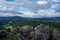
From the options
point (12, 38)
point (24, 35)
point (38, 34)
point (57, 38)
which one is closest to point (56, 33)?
point (57, 38)

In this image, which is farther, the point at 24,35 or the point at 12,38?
the point at 24,35

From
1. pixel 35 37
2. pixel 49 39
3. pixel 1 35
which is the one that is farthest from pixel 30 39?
pixel 1 35

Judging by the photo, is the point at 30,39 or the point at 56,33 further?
the point at 56,33

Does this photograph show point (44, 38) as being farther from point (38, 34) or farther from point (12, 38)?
point (12, 38)

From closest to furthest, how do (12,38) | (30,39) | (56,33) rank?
(12,38)
(30,39)
(56,33)

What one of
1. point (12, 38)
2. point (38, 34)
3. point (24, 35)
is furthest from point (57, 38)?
point (12, 38)

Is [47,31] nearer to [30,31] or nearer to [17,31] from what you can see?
[30,31]

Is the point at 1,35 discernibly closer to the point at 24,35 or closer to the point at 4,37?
the point at 4,37

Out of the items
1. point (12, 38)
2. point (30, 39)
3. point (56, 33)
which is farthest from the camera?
point (56, 33)
